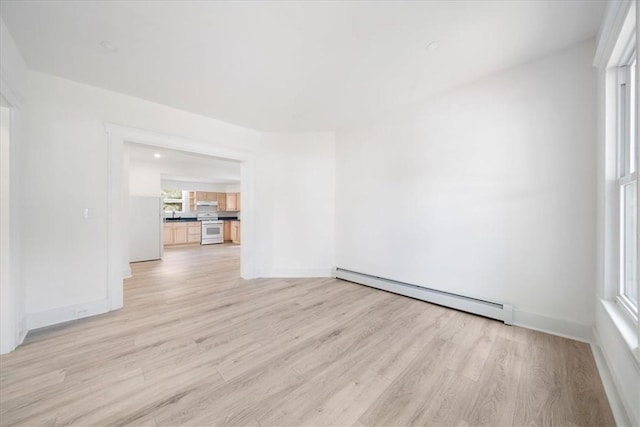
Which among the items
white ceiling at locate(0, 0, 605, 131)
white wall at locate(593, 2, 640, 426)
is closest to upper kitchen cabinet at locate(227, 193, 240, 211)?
white ceiling at locate(0, 0, 605, 131)

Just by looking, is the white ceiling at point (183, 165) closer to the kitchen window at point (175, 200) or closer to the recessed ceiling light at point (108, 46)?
the kitchen window at point (175, 200)

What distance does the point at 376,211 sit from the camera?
3516mm

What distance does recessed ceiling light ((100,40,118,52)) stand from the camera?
187cm

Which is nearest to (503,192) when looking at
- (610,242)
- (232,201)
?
(610,242)

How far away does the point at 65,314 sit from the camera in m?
2.38

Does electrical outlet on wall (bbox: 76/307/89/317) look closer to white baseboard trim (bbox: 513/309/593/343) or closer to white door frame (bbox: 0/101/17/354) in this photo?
white door frame (bbox: 0/101/17/354)

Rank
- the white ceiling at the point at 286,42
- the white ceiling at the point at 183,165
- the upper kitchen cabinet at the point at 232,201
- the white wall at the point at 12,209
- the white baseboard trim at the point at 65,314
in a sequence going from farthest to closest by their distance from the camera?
the upper kitchen cabinet at the point at 232,201
the white ceiling at the point at 183,165
the white baseboard trim at the point at 65,314
the white wall at the point at 12,209
the white ceiling at the point at 286,42

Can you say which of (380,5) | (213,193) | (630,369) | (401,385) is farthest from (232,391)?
(213,193)

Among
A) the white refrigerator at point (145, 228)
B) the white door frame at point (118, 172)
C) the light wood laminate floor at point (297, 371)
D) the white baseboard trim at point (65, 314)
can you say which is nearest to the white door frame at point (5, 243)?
the light wood laminate floor at point (297, 371)

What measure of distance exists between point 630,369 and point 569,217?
4.21 ft

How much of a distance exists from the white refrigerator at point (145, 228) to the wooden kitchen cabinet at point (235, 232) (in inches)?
119

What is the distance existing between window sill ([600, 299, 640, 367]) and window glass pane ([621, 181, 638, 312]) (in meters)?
0.10

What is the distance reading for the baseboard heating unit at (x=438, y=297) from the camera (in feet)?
7.64

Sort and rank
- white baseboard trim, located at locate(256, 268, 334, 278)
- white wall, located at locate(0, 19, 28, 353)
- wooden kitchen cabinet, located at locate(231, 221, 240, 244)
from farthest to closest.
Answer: wooden kitchen cabinet, located at locate(231, 221, 240, 244)
white baseboard trim, located at locate(256, 268, 334, 278)
white wall, located at locate(0, 19, 28, 353)
